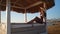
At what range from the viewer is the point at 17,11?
327 inches

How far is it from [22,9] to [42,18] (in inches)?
122

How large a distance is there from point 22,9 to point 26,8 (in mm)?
386

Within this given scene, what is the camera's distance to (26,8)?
309 inches

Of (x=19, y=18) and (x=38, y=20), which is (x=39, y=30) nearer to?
(x=38, y=20)

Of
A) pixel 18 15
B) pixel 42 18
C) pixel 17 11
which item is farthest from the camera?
pixel 18 15

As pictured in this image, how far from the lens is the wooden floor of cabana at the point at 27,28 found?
13.0ft

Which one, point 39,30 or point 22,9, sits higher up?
point 22,9

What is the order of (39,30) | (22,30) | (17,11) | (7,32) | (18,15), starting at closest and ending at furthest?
1. (7,32)
2. (22,30)
3. (39,30)
4. (17,11)
5. (18,15)

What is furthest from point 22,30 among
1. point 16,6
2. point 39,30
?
point 16,6

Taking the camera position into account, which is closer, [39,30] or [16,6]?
[39,30]

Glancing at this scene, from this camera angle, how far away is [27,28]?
14.0 ft

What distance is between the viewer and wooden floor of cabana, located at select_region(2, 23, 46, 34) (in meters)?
3.96

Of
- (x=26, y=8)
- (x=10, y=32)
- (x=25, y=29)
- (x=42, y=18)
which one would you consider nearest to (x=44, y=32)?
(x=42, y=18)

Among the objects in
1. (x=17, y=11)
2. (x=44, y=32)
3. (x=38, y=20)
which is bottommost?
(x=44, y=32)
